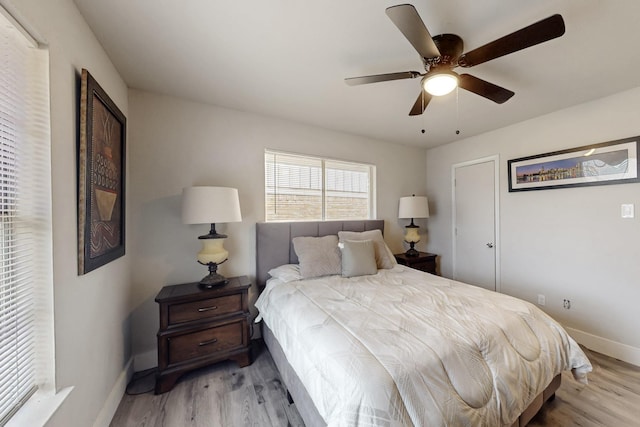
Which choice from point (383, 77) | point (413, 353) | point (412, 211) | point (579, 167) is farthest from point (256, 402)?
point (579, 167)

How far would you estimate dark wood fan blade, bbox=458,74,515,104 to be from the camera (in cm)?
153

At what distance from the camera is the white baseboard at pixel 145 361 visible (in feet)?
6.84

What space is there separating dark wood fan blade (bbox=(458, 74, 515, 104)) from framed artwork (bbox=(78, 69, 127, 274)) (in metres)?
2.20

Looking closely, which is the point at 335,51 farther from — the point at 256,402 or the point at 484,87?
the point at 256,402

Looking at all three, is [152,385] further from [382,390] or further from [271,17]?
[271,17]

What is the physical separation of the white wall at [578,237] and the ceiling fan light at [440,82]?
2.12 meters

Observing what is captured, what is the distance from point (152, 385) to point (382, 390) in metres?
2.01

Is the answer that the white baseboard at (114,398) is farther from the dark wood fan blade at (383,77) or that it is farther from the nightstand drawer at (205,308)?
the dark wood fan blade at (383,77)

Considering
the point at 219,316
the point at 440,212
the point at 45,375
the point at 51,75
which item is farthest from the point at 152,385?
the point at 440,212

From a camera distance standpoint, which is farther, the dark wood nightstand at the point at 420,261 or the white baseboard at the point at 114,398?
the dark wood nightstand at the point at 420,261

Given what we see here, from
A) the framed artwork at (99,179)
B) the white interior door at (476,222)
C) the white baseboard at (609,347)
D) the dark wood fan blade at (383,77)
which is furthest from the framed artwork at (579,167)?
the framed artwork at (99,179)

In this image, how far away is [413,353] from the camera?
3.62ft

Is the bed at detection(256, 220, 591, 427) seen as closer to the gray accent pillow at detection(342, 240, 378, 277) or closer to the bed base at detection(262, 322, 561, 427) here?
the bed base at detection(262, 322, 561, 427)

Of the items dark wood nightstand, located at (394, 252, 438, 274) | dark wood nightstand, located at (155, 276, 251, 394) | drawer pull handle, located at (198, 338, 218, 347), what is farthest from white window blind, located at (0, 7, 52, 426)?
dark wood nightstand, located at (394, 252, 438, 274)
